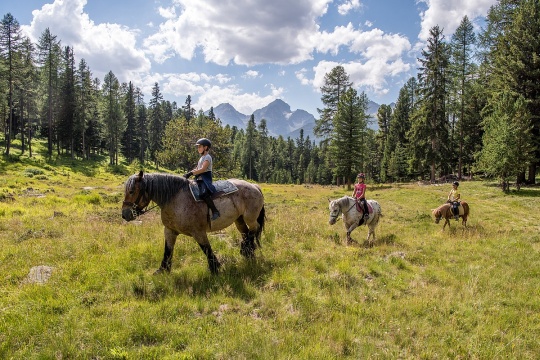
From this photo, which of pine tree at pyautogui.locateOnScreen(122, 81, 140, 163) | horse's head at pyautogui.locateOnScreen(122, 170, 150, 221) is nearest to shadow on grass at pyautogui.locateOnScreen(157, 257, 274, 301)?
horse's head at pyautogui.locateOnScreen(122, 170, 150, 221)

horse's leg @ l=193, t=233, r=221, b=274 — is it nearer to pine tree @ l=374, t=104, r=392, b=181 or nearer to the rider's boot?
the rider's boot

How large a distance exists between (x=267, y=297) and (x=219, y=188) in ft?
10.8

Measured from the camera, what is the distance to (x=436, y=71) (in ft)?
122

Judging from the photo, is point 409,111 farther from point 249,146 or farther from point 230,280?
point 230,280

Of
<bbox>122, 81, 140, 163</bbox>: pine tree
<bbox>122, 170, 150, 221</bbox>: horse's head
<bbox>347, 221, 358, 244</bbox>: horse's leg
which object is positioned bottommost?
<bbox>347, 221, 358, 244</bbox>: horse's leg

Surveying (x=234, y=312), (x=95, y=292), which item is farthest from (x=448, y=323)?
(x=95, y=292)

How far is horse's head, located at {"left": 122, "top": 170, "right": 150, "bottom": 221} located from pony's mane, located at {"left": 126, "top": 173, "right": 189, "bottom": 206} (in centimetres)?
4

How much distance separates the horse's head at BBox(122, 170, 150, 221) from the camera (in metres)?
7.05

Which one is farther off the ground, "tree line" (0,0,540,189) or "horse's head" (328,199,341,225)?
"tree line" (0,0,540,189)

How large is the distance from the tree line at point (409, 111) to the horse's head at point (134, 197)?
24017mm

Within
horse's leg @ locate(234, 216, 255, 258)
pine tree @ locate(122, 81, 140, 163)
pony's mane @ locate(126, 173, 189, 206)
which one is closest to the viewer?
pony's mane @ locate(126, 173, 189, 206)

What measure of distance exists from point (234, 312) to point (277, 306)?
872mm

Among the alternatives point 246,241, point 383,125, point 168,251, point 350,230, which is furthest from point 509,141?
point 383,125

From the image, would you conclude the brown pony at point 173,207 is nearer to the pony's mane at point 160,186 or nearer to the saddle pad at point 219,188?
the pony's mane at point 160,186
